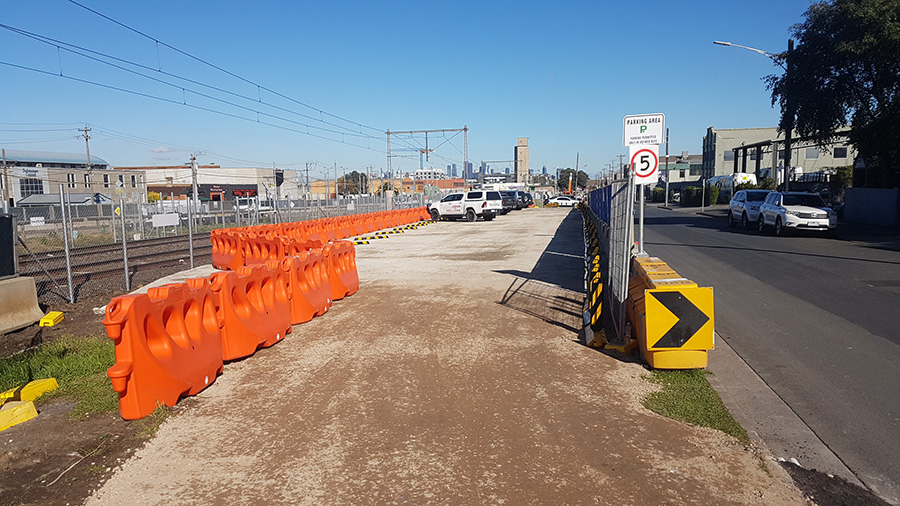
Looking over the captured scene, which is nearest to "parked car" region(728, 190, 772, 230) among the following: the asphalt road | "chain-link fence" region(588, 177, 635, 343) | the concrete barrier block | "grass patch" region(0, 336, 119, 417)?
the asphalt road

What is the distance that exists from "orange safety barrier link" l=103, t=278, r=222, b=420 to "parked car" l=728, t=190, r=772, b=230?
76.5ft

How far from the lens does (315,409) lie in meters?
5.38

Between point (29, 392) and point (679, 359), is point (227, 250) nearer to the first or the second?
point (29, 392)

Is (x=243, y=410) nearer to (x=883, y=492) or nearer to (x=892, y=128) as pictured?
(x=883, y=492)

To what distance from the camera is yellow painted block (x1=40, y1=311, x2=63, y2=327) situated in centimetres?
965

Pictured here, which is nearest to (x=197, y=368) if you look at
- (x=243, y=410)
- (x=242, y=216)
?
(x=243, y=410)

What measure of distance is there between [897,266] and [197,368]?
1488cm

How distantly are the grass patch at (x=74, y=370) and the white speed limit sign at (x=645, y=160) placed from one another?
790 centimetres

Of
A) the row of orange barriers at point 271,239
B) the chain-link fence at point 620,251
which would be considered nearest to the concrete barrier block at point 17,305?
the row of orange barriers at point 271,239

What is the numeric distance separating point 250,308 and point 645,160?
6.52 m

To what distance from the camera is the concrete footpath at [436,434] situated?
12.8 ft

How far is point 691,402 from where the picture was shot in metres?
5.38

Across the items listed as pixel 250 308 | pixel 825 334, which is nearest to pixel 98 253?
pixel 250 308

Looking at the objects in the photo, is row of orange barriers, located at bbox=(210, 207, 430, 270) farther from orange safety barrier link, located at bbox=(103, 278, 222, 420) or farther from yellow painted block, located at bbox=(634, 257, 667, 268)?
yellow painted block, located at bbox=(634, 257, 667, 268)
